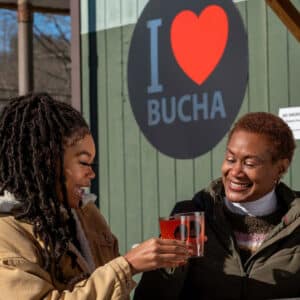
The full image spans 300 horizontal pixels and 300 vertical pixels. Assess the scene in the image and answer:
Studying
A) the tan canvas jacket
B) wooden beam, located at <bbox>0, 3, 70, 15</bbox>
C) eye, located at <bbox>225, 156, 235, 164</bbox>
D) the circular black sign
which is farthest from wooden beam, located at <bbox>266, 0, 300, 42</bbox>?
wooden beam, located at <bbox>0, 3, 70, 15</bbox>

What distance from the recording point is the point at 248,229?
2963 millimetres

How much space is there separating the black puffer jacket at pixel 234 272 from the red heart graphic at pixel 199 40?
8.00ft

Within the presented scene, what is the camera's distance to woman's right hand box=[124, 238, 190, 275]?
238 cm

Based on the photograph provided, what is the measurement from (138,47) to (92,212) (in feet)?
9.87

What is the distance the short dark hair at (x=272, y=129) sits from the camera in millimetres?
3014

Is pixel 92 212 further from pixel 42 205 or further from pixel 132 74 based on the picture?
pixel 132 74

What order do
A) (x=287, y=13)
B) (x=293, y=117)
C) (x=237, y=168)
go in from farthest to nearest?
(x=293, y=117) < (x=287, y=13) < (x=237, y=168)

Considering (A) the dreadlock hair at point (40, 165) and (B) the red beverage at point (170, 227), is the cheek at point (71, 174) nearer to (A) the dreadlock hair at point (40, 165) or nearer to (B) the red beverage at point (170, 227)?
(A) the dreadlock hair at point (40, 165)

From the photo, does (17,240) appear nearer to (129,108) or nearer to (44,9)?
(129,108)

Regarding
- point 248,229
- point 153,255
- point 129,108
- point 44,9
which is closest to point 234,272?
point 248,229

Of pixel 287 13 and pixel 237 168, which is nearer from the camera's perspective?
pixel 237 168

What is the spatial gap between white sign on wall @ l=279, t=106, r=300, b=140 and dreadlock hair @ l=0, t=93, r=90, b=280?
2.42 meters

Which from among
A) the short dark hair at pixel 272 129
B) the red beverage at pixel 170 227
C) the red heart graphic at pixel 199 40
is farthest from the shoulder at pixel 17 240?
the red heart graphic at pixel 199 40

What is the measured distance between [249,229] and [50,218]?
0.83 m
